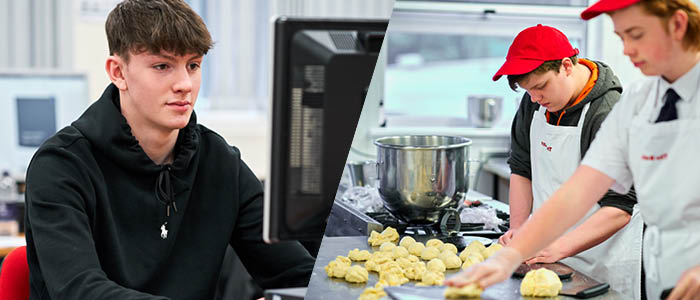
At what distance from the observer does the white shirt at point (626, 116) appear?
95cm

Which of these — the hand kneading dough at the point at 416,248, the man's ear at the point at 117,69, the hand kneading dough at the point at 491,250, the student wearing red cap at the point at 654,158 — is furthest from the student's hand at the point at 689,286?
the man's ear at the point at 117,69

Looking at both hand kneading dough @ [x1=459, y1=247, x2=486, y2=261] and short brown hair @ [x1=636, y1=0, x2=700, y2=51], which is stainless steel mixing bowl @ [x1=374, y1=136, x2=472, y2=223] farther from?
short brown hair @ [x1=636, y1=0, x2=700, y2=51]

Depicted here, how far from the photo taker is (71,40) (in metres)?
3.88

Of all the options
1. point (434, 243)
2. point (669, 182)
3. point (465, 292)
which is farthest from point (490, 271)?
point (434, 243)

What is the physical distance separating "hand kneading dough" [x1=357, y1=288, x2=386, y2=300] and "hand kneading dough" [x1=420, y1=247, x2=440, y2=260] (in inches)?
9.2

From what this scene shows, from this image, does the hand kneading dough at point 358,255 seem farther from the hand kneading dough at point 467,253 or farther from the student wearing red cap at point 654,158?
the student wearing red cap at point 654,158

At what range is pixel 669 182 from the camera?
955mm

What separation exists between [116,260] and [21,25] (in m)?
2.84

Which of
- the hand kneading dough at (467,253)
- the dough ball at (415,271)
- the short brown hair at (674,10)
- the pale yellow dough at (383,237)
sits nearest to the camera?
the short brown hair at (674,10)

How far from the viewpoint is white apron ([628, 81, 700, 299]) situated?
95 centimetres

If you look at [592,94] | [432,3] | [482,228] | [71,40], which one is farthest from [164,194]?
[71,40]

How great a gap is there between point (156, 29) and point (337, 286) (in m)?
0.59

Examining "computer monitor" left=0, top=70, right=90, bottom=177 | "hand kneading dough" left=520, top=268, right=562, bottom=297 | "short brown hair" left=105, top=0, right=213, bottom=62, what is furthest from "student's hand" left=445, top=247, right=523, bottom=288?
"computer monitor" left=0, top=70, right=90, bottom=177

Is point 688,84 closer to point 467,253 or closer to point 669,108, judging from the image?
point 669,108
